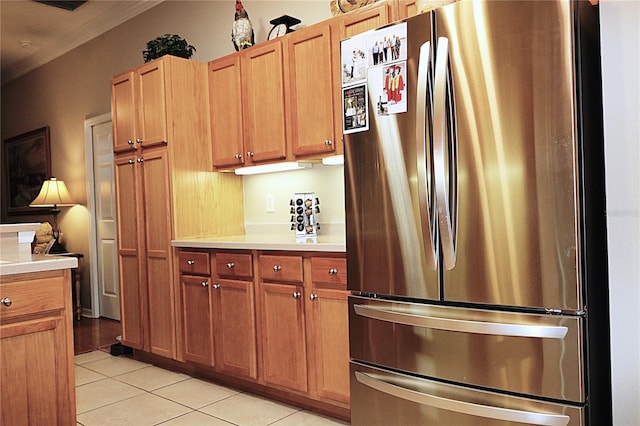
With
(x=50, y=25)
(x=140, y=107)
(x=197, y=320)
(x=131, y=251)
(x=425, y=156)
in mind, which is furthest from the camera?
(x=50, y=25)

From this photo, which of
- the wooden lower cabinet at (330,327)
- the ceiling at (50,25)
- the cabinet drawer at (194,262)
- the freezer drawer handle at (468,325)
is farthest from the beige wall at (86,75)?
the freezer drawer handle at (468,325)

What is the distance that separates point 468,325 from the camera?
1.69m

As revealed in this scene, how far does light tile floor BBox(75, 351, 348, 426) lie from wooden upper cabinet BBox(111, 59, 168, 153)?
1561mm

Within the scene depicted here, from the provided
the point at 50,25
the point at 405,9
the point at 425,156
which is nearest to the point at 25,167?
the point at 50,25

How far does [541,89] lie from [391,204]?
63 cm

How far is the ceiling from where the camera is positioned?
4.71 meters

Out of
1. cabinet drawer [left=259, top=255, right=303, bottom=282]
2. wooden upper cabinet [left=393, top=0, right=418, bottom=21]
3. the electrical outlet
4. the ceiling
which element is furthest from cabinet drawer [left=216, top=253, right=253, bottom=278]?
the ceiling

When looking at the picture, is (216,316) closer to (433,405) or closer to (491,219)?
(433,405)

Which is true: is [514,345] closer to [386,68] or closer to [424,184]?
[424,184]

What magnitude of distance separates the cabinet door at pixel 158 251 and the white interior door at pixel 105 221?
169 centimetres

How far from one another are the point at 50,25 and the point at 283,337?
4.38 meters

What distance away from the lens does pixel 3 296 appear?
192 centimetres

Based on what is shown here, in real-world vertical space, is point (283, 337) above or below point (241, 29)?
below

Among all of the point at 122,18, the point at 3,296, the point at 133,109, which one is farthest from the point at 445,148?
the point at 122,18
